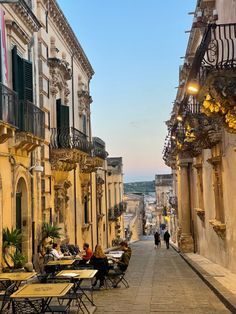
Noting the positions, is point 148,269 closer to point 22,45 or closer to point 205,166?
point 205,166

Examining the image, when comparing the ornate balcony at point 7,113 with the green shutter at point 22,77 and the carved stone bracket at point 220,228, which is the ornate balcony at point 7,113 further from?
the carved stone bracket at point 220,228

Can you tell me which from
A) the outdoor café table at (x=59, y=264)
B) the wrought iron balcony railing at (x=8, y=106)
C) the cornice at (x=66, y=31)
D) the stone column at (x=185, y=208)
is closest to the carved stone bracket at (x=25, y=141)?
the wrought iron balcony railing at (x=8, y=106)

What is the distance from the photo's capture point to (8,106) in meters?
11.7

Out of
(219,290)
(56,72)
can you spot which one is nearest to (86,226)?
(56,72)

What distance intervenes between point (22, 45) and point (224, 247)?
8.83 metres

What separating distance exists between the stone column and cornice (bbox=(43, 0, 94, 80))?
737 centimetres

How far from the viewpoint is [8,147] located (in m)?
12.8

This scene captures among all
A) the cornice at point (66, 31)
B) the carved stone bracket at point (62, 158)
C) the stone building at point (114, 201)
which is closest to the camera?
the carved stone bracket at point (62, 158)

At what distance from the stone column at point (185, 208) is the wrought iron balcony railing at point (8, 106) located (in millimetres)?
14239

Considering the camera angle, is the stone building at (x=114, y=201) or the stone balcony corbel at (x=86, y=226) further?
the stone building at (x=114, y=201)

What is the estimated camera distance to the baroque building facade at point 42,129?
12710 millimetres

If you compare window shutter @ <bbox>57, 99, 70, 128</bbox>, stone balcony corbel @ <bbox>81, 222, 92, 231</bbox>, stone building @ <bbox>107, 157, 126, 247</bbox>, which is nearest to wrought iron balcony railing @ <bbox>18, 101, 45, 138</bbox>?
window shutter @ <bbox>57, 99, 70, 128</bbox>

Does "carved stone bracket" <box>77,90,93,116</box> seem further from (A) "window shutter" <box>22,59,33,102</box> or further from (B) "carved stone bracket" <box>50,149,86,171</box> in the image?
(A) "window shutter" <box>22,59,33,102</box>

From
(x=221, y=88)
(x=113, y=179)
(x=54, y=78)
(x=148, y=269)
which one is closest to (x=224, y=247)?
(x=148, y=269)
